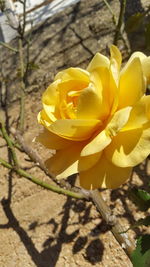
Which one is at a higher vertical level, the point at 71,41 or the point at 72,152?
the point at 72,152

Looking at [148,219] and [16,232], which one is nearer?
[148,219]

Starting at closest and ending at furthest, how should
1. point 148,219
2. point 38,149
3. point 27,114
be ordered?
point 148,219 < point 38,149 < point 27,114

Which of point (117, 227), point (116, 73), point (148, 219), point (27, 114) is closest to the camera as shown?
point (116, 73)

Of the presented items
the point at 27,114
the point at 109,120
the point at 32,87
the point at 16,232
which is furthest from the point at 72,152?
the point at 32,87

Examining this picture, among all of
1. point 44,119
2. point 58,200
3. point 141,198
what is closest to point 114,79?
point 44,119

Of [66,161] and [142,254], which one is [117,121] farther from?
[142,254]

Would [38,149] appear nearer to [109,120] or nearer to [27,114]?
[27,114]

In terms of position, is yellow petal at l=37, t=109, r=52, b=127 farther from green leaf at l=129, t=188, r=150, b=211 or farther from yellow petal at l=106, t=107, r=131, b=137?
green leaf at l=129, t=188, r=150, b=211
